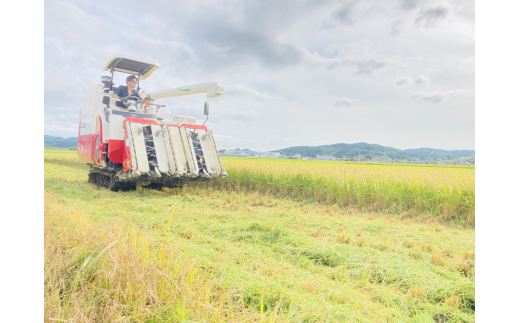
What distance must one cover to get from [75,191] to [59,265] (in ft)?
18.9

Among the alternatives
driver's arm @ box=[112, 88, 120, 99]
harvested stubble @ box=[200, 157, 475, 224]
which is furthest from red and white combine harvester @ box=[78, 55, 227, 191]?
harvested stubble @ box=[200, 157, 475, 224]

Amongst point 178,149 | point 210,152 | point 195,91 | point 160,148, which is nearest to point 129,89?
point 195,91

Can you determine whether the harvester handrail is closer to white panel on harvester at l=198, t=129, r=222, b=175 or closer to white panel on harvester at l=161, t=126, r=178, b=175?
white panel on harvester at l=198, t=129, r=222, b=175

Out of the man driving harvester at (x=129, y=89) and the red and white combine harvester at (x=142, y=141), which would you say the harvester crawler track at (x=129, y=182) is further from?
the man driving harvester at (x=129, y=89)

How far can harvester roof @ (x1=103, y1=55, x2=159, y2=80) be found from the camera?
922cm

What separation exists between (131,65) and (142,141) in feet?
9.77

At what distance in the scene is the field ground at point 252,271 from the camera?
89.0 inches

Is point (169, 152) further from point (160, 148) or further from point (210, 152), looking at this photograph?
point (210, 152)

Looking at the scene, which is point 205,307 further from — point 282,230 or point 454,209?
point 454,209

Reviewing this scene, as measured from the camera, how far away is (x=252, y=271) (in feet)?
10.7

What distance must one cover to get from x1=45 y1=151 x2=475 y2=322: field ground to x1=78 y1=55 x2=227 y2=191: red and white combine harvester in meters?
2.57
